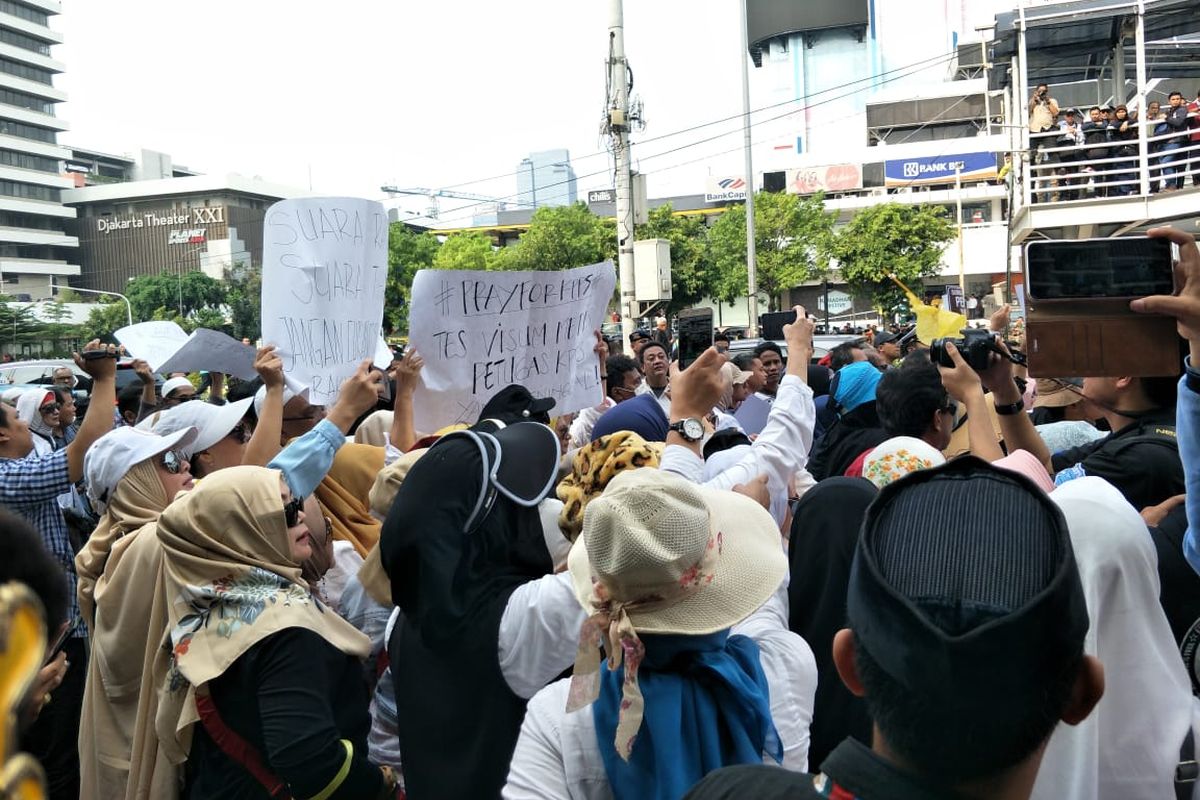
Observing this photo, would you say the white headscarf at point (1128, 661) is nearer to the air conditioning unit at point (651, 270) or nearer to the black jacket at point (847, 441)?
the black jacket at point (847, 441)

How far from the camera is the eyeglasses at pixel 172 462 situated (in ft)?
11.2

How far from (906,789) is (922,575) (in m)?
0.22

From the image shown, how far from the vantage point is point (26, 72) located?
8969 centimetres

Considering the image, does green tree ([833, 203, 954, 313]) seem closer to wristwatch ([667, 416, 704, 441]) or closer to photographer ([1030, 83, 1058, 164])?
photographer ([1030, 83, 1058, 164])

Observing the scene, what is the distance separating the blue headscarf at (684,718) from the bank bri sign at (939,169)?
62519 millimetres

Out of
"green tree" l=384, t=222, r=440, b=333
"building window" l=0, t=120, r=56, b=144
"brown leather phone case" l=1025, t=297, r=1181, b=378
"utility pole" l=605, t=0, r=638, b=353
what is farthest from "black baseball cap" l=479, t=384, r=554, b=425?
"building window" l=0, t=120, r=56, b=144

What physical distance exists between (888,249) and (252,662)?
42.8m

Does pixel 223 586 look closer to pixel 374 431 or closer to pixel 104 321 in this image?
pixel 374 431

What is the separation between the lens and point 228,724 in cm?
253

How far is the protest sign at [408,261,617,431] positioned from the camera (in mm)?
4191

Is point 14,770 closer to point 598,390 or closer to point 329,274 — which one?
point 329,274

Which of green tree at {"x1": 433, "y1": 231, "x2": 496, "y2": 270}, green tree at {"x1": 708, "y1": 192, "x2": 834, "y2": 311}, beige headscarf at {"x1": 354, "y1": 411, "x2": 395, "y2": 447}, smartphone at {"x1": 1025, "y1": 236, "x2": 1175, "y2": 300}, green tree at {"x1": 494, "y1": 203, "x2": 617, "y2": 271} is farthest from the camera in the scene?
green tree at {"x1": 433, "y1": 231, "x2": 496, "y2": 270}

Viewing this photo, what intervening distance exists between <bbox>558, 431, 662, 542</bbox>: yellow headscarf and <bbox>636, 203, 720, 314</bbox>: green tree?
43.2 metres

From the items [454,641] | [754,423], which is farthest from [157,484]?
[754,423]
